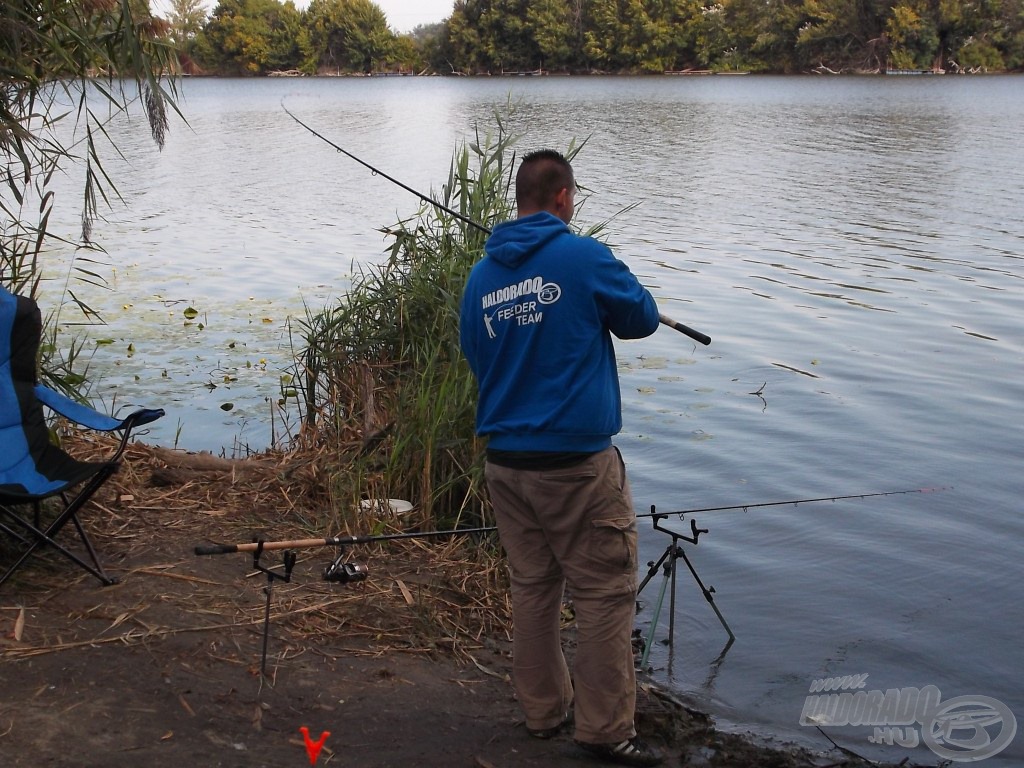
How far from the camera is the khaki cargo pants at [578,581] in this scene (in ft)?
10.6

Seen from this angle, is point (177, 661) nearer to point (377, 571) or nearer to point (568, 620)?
point (377, 571)

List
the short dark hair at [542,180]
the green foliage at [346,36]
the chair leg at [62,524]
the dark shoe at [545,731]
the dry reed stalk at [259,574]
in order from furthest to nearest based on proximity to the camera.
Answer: the green foliage at [346,36] → the dry reed stalk at [259,574] → the chair leg at [62,524] → the dark shoe at [545,731] → the short dark hair at [542,180]

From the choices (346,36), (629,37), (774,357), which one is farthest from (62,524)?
(346,36)

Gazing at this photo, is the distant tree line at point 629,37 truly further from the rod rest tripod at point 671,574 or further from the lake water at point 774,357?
the rod rest tripod at point 671,574

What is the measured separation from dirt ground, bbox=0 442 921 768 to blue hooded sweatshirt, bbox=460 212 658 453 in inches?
37.3

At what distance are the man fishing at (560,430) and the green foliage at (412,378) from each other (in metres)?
1.60

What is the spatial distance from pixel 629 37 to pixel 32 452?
66.4 metres

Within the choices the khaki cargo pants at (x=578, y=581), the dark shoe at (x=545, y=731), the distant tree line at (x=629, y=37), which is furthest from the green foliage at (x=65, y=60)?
the distant tree line at (x=629, y=37)

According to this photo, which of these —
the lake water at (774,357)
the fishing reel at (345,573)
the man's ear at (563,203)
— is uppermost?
the man's ear at (563,203)

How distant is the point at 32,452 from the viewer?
4215 mm

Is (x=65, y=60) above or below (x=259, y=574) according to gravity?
above

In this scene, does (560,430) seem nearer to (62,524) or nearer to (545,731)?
(545,731)

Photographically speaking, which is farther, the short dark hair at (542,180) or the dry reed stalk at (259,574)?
the dry reed stalk at (259,574)

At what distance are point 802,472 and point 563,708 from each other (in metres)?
3.85
